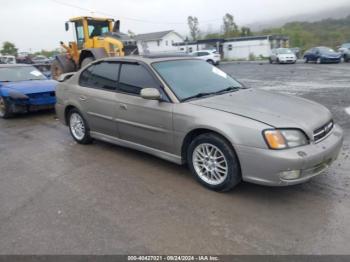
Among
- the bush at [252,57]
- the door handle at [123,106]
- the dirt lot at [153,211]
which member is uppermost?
the bush at [252,57]

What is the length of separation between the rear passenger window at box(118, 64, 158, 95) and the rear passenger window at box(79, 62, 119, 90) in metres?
0.17

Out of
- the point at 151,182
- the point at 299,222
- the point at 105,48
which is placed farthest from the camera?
the point at 105,48

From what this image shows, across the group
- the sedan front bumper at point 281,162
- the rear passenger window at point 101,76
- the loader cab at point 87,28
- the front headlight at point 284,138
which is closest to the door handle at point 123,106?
the rear passenger window at point 101,76

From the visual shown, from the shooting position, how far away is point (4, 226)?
3260 mm

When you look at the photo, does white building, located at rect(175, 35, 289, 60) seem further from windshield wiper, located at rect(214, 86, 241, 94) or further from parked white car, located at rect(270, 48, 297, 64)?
windshield wiper, located at rect(214, 86, 241, 94)

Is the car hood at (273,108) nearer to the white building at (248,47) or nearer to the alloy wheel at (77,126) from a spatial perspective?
the alloy wheel at (77,126)

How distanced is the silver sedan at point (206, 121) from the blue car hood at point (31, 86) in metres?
3.28

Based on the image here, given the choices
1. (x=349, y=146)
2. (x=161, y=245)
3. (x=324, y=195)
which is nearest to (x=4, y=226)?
(x=161, y=245)

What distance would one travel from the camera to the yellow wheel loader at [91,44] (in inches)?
478

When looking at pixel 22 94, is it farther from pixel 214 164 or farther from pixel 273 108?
pixel 273 108

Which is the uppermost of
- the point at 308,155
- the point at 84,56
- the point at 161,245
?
the point at 84,56

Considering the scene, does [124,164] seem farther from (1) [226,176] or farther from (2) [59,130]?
(2) [59,130]

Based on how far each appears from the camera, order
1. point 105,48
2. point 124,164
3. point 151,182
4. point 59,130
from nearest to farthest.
Result: point 151,182 → point 124,164 → point 59,130 → point 105,48

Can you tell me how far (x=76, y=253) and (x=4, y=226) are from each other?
100 centimetres
